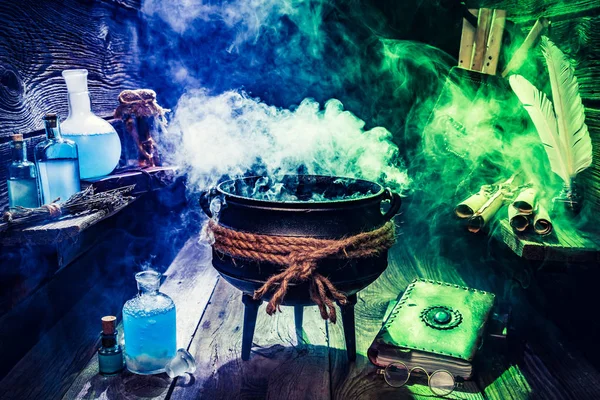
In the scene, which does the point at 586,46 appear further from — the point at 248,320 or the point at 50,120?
the point at 50,120

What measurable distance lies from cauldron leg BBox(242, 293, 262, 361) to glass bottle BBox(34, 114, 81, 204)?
93 cm

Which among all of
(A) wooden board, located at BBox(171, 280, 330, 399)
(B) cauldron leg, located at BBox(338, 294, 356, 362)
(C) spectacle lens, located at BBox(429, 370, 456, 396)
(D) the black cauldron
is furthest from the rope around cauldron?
(C) spectacle lens, located at BBox(429, 370, 456, 396)

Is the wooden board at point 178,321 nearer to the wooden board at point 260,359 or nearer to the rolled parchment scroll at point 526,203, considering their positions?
the wooden board at point 260,359

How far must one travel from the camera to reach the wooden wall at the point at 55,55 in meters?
2.62

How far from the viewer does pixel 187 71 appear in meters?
4.86

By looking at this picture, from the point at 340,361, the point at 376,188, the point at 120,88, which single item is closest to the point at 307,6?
the point at 120,88

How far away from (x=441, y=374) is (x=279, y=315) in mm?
1035

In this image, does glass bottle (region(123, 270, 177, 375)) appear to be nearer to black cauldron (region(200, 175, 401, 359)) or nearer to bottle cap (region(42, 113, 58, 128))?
black cauldron (region(200, 175, 401, 359))

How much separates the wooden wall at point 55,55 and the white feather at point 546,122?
251 centimetres

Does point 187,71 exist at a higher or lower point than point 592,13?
lower

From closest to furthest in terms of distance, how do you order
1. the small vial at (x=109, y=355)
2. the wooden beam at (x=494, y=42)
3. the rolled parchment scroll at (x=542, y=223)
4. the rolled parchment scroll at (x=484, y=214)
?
1. the small vial at (x=109, y=355)
2. the rolled parchment scroll at (x=542, y=223)
3. the rolled parchment scroll at (x=484, y=214)
4. the wooden beam at (x=494, y=42)

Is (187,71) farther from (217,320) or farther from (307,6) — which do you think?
(217,320)

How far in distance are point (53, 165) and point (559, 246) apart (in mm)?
2280

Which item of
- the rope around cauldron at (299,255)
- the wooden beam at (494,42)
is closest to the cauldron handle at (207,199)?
the rope around cauldron at (299,255)
